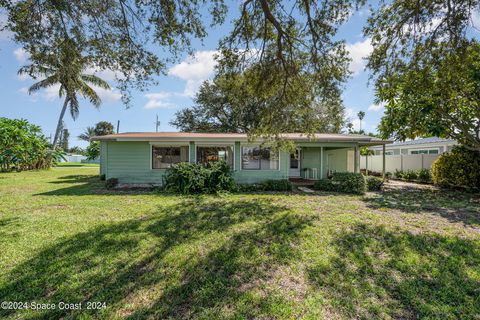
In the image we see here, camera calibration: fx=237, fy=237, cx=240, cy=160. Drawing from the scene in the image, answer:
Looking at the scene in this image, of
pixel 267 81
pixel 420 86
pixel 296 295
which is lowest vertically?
pixel 296 295

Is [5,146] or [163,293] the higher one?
[5,146]

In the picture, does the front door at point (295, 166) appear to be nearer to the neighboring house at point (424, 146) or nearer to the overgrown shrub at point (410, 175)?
the overgrown shrub at point (410, 175)

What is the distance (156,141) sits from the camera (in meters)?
11.5

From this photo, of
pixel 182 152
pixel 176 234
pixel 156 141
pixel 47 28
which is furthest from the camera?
pixel 182 152

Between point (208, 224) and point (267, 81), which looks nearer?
point (208, 224)

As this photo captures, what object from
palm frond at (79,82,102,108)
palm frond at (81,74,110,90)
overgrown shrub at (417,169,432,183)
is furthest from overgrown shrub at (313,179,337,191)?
palm frond at (81,74,110,90)

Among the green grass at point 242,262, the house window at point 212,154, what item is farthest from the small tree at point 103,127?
the green grass at point 242,262

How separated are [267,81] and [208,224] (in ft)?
17.5

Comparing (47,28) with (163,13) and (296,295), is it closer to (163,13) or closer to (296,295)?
(163,13)

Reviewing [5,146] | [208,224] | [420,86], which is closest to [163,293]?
[208,224]

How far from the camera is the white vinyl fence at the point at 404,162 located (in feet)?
48.3

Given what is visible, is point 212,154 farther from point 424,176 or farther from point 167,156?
point 424,176

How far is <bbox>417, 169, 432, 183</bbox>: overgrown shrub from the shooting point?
13979mm

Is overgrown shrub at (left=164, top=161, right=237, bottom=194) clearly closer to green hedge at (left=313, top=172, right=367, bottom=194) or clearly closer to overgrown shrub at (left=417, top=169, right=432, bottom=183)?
green hedge at (left=313, top=172, right=367, bottom=194)
